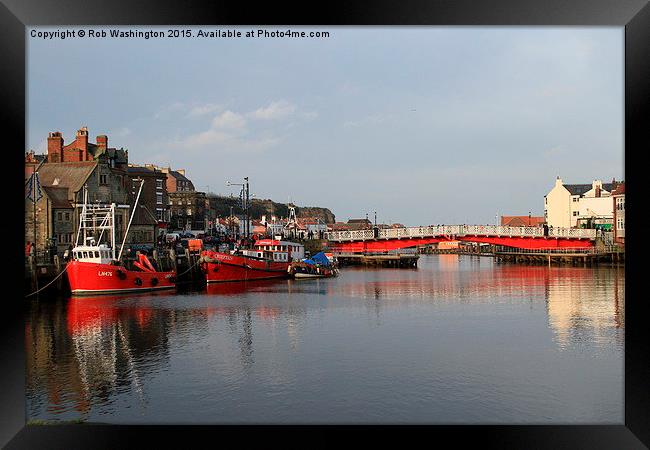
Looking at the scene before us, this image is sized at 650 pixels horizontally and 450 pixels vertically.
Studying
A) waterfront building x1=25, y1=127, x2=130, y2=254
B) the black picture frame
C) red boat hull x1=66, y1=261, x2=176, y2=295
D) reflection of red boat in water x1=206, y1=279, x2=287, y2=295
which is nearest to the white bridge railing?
reflection of red boat in water x1=206, y1=279, x2=287, y2=295

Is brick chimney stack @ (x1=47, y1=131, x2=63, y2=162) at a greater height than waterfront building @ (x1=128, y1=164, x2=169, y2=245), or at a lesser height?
greater

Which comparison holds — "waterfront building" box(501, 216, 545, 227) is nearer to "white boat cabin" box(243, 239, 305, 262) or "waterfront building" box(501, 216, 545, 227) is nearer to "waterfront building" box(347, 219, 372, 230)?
"waterfront building" box(347, 219, 372, 230)

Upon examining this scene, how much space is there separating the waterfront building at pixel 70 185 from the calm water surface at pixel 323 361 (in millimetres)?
5971

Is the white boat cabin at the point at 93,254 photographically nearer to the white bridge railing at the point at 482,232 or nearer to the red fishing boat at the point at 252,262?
the red fishing boat at the point at 252,262

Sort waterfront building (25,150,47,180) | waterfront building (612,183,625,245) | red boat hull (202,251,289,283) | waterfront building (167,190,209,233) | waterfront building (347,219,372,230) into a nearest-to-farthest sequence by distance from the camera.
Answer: waterfront building (25,150,47,180) < red boat hull (202,251,289,283) < waterfront building (612,183,625,245) < waterfront building (167,190,209,233) < waterfront building (347,219,372,230)

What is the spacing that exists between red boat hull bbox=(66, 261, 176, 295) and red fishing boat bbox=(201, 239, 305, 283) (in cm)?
446

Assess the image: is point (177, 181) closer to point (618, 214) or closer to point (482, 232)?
point (482, 232)

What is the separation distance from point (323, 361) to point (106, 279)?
15164mm

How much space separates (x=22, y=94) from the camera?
7.16 m

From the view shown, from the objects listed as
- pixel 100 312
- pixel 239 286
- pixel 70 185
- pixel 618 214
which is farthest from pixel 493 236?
pixel 100 312

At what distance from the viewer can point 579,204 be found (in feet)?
182

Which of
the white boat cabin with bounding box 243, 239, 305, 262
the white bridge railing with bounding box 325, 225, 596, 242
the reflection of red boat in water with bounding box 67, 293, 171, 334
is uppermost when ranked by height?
the white bridge railing with bounding box 325, 225, 596, 242

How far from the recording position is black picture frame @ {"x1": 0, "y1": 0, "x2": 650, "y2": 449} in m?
6.95

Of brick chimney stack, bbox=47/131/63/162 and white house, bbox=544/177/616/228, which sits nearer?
brick chimney stack, bbox=47/131/63/162
